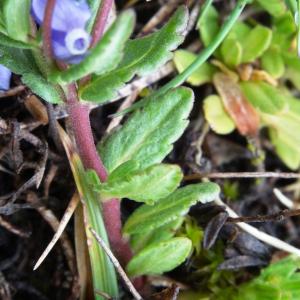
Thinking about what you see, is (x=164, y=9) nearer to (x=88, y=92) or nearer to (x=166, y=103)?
(x=166, y=103)

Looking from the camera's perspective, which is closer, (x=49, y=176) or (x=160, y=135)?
(x=160, y=135)

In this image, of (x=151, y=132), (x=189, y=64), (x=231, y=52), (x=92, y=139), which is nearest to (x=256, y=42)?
(x=231, y=52)

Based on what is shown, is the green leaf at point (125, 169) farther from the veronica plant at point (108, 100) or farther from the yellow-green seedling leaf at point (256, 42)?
the yellow-green seedling leaf at point (256, 42)

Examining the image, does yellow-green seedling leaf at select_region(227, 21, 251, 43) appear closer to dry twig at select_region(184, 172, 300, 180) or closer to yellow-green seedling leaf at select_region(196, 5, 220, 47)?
yellow-green seedling leaf at select_region(196, 5, 220, 47)

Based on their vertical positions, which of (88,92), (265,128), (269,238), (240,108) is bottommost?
(269,238)

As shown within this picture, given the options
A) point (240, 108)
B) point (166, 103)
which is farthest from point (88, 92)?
point (240, 108)

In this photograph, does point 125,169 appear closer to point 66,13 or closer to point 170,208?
point 170,208

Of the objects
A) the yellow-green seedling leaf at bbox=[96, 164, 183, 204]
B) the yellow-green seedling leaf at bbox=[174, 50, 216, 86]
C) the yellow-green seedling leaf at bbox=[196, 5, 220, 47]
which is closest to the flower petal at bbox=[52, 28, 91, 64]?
the yellow-green seedling leaf at bbox=[96, 164, 183, 204]
